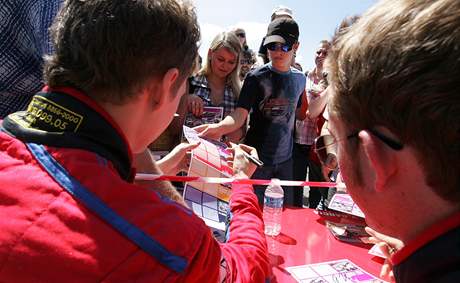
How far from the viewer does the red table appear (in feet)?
4.78

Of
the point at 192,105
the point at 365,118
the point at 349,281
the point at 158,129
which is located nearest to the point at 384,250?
the point at 349,281

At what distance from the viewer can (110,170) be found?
29.6 inches

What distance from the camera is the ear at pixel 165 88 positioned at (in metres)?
0.93

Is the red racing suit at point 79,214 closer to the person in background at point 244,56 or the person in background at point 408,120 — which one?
the person in background at point 408,120

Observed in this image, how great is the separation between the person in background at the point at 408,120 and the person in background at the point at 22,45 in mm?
1011

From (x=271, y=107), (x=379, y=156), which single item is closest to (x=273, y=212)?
(x=379, y=156)

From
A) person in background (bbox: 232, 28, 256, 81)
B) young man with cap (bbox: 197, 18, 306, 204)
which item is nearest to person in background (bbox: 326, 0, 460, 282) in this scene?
young man with cap (bbox: 197, 18, 306, 204)

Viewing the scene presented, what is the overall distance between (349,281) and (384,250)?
0.20 metres

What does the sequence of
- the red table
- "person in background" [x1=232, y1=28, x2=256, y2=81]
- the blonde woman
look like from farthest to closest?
"person in background" [x1=232, y1=28, x2=256, y2=81]
the blonde woman
the red table

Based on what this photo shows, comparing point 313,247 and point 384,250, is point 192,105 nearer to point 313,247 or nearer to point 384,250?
point 313,247

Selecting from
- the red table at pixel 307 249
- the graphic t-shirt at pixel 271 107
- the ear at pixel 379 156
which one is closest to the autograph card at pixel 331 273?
the red table at pixel 307 249

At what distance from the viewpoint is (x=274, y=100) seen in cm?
300

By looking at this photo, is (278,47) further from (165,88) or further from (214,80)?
(165,88)

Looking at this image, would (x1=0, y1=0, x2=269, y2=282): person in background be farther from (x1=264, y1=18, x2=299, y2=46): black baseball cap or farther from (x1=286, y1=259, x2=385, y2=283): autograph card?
(x1=264, y1=18, x2=299, y2=46): black baseball cap
